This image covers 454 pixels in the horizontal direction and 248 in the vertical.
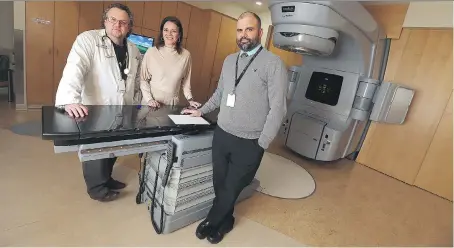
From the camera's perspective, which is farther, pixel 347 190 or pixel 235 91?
pixel 347 190

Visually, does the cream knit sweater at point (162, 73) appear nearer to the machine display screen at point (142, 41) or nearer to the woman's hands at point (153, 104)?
the woman's hands at point (153, 104)

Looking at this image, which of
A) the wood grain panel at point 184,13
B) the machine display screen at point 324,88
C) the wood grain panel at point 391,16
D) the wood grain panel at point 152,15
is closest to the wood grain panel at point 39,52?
the wood grain panel at point 152,15

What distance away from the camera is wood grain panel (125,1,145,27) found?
4281mm

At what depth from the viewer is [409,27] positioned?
2.86 m

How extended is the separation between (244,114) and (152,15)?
399 centimetres

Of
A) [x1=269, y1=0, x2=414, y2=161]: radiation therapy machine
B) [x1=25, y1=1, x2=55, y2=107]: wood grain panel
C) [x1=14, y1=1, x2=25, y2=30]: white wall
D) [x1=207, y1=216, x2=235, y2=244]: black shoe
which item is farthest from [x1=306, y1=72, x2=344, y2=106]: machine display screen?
[x1=14, y1=1, x2=25, y2=30]: white wall

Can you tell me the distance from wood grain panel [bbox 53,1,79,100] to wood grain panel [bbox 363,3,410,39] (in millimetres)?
3926

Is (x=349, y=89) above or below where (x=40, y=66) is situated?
above

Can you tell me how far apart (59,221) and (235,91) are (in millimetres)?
1299

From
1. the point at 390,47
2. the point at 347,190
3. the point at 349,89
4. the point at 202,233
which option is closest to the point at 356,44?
the point at 349,89

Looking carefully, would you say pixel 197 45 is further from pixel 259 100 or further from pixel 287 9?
pixel 259 100

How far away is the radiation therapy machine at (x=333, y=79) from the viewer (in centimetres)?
207

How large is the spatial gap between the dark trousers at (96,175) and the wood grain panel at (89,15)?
2.91 meters

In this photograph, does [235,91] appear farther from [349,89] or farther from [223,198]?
[349,89]
